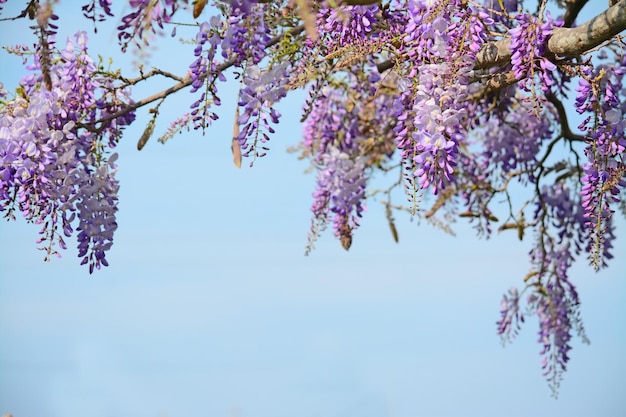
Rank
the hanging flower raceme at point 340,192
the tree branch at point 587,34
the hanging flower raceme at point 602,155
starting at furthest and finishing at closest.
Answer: the hanging flower raceme at point 340,192 < the hanging flower raceme at point 602,155 < the tree branch at point 587,34

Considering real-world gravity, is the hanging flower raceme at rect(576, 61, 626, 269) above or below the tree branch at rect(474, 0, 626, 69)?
below

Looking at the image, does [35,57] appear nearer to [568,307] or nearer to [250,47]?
[250,47]

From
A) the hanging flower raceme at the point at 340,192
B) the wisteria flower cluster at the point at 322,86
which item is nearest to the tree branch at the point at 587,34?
the wisteria flower cluster at the point at 322,86

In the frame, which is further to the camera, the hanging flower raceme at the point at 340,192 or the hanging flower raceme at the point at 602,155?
the hanging flower raceme at the point at 340,192

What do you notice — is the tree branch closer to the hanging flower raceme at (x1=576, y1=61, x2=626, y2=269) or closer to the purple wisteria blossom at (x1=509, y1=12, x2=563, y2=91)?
the purple wisteria blossom at (x1=509, y1=12, x2=563, y2=91)

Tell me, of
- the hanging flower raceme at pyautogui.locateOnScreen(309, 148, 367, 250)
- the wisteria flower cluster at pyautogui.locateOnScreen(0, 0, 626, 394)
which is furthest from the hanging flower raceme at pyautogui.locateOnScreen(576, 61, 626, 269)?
the hanging flower raceme at pyautogui.locateOnScreen(309, 148, 367, 250)

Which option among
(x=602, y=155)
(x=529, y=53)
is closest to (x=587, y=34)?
(x=529, y=53)

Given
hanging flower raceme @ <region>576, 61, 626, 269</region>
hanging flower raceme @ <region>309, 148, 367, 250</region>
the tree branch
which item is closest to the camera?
the tree branch

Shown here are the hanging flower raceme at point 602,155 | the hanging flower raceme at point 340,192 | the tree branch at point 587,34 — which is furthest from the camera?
the hanging flower raceme at point 340,192

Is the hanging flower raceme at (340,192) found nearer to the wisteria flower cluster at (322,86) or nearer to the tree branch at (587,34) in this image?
the wisteria flower cluster at (322,86)

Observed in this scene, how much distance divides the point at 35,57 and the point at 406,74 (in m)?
1.63

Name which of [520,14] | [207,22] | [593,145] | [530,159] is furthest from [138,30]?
[530,159]

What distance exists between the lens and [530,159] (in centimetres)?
541

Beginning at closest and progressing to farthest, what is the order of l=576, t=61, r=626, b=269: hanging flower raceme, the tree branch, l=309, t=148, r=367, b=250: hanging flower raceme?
the tree branch, l=576, t=61, r=626, b=269: hanging flower raceme, l=309, t=148, r=367, b=250: hanging flower raceme
